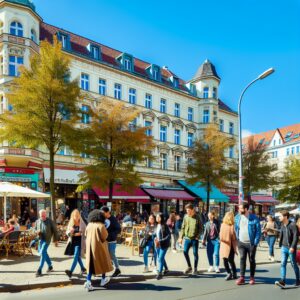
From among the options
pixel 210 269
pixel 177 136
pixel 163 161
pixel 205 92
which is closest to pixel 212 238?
pixel 210 269

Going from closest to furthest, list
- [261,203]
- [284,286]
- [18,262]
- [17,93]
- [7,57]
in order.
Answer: [284,286] < [18,262] < [17,93] < [7,57] < [261,203]

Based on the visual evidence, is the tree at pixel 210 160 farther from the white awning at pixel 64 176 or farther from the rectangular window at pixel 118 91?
the white awning at pixel 64 176

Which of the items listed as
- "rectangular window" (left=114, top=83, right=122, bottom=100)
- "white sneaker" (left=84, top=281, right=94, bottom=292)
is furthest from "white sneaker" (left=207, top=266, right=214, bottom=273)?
"rectangular window" (left=114, top=83, right=122, bottom=100)

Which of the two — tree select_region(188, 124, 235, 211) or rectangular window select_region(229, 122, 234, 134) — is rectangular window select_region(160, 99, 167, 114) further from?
rectangular window select_region(229, 122, 234, 134)

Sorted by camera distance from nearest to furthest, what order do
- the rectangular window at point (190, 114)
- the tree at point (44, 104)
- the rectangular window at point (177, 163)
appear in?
the tree at point (44, 104), the rectangular window at point (177, 163), the rectangular window at point (190, 114)

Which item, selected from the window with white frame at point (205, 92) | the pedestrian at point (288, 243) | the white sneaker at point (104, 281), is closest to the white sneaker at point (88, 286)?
the white sneaker at point (104, 281)

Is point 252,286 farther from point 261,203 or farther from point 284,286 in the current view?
point 261,203

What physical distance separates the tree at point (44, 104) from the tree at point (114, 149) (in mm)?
3889

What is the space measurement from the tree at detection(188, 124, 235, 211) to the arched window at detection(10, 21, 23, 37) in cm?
1525

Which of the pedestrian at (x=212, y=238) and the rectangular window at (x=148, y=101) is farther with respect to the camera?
the rectangular window at (x=148, y=101)

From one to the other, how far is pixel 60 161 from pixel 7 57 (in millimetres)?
8001

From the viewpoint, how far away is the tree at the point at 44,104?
15336mm

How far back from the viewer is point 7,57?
2350 cm

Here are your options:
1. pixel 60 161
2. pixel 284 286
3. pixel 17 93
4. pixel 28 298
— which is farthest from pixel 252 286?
pixel 60 161
